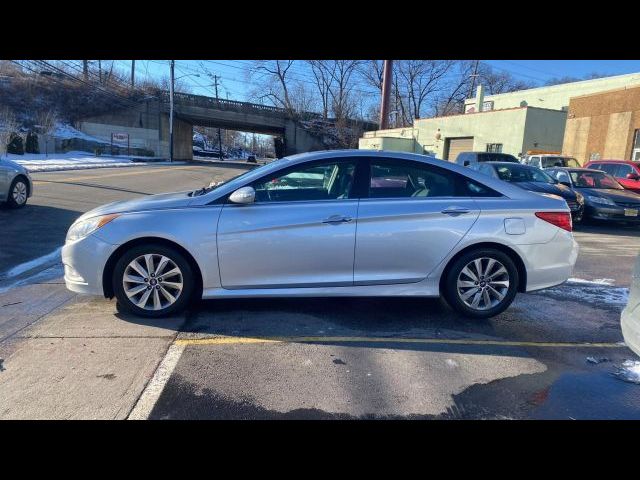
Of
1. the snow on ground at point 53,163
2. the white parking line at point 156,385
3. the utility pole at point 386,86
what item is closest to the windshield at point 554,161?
the utility pole at point 386,86

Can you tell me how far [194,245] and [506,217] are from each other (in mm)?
2993

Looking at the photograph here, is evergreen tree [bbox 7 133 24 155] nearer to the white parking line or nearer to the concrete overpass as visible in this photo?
the concrete overpass

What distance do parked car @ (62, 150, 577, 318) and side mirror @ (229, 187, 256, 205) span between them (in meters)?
0.01

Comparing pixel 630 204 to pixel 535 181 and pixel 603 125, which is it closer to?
pixel 535 181

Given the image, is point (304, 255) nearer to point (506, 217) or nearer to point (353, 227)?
point (353, 227)

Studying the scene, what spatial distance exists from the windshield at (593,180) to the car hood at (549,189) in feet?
4.42

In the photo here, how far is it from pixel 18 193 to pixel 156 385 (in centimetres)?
913

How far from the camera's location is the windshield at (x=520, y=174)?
36.9 feet

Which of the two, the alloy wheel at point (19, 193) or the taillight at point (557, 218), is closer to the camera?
the taillight at point (557, 218)

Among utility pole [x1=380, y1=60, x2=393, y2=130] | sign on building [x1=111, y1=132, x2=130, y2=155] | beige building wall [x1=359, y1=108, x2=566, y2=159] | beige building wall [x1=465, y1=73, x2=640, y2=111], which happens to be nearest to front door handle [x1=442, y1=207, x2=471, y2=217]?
Result: beige building wall [x1=359, y1=108, x2=566, y2=159]

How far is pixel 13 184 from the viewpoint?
31.8 ft

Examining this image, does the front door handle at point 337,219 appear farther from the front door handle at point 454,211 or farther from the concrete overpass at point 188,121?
the concrete overpass at point 188,121

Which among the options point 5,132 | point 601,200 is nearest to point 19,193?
point 601,200

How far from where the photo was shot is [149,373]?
10.3 ft
